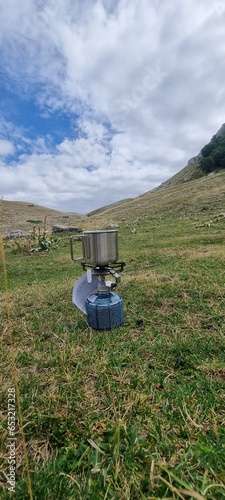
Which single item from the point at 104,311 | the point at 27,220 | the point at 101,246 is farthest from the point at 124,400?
the point at 27,220

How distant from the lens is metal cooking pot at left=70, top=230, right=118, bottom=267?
2527mm

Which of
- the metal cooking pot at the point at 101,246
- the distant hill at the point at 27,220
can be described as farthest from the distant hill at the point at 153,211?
the metal cooking pot at the point at 101,246

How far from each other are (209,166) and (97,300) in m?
58.9

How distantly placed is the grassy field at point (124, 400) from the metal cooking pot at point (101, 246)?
2.54ft

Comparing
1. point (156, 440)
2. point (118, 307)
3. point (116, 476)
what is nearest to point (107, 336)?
point (118, 307)

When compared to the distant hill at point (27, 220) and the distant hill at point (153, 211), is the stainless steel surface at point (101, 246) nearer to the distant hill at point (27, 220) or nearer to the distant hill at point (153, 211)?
the distant hill at point (153, 211)

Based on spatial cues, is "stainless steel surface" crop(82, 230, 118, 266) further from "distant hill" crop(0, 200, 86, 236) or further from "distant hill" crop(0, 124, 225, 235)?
"distant hill" crop(0, 200, 86, 236)

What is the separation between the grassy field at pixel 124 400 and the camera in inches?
48.8

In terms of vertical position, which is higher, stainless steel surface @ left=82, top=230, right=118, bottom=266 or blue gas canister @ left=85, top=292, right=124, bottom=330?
stainless steel surface @ left=82, top=230, right=118, bottom=266

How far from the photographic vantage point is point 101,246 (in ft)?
8.38

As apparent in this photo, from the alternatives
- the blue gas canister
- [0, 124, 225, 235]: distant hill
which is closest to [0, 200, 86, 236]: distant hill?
[0, 124, 225, 235]: distant hill

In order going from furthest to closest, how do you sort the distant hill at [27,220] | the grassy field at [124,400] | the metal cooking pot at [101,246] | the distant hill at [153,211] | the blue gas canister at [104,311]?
the distant hill at [27,220]
the distant hill at [153,211]
the blue gas canister at [104,311]
the metal cooking pot at [101,246]
the grassy field at [124,400]

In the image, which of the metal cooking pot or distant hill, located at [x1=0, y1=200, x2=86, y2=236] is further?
distant hill, located at [x1=0, y1=200, x2=86, y2=236]

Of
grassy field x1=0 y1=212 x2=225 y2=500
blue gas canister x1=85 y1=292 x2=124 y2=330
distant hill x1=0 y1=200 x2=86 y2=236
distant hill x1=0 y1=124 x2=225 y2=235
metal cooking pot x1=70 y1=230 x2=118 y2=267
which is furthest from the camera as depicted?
distant hill x1=0 y1=200 x2=86 y2=236
